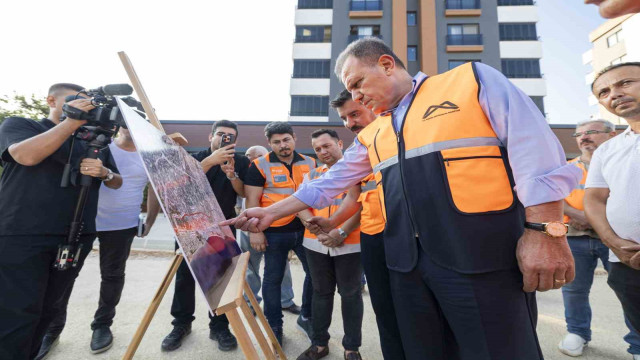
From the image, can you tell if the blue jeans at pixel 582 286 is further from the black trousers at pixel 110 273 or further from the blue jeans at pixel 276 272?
the black trousers at pixel 110 273

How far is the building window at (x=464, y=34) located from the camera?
61.0 feet

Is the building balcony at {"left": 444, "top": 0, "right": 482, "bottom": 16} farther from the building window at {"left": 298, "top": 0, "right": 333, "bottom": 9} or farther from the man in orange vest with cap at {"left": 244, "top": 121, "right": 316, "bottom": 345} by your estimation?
the man in orange vest with cap at {"left": 244, "top": 121, "right": 316, "bottom": 345}

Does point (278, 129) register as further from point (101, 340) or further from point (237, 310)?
point (101, 340)

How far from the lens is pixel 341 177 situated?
173cm

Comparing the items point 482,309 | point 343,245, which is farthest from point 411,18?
point 482,309

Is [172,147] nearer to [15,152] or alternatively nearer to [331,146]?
[15,152]

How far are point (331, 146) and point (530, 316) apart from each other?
187cm

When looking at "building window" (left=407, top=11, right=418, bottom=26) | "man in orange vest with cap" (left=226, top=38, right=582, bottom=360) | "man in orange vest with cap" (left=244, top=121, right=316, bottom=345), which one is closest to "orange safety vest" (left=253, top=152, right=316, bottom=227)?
"man in orange vest with cap" (left=244, top=121, right=316, bottom=345)

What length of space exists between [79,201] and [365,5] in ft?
70.4

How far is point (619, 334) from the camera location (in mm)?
2793

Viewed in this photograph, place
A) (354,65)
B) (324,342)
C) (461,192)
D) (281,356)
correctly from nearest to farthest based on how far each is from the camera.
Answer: (461,192) < (354,65) < (281,356) < (324,342)

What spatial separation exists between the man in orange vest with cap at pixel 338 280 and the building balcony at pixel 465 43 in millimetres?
20442

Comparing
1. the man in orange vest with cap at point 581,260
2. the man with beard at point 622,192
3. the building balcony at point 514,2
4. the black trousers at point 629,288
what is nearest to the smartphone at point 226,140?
the man with beard at point 622,192

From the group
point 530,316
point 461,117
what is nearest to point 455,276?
point 530,316
